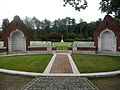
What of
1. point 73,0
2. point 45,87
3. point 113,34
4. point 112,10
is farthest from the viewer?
point 113,34

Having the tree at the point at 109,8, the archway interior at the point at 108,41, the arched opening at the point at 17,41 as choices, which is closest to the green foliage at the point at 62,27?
the arched opening at the point at 17,41

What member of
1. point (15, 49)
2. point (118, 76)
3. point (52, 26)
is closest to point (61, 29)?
point (52, 26)

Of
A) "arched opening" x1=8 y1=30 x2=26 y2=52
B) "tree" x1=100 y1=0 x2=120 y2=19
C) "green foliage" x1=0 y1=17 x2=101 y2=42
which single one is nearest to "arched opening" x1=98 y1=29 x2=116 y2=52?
"tree" x1=100 y1=0 x2=120 y2=19

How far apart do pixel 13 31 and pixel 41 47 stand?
4598 millimetres

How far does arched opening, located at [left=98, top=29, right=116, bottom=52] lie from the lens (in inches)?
828

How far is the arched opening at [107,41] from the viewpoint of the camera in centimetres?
2102

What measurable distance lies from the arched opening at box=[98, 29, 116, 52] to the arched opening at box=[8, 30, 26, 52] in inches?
426

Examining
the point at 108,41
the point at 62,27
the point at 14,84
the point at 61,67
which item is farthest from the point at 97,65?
the point at 62,27

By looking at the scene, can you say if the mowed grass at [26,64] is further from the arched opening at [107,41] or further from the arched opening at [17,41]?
the arched opening at [107,41]

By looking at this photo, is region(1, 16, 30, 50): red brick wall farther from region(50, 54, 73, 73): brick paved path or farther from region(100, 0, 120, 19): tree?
region(100, 0, 120, 19): tree

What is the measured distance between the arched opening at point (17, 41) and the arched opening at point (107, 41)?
→ 10809 mm

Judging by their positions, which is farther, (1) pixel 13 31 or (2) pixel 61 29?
(2) pixel 61 29

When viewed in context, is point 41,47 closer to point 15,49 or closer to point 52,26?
point 15,49

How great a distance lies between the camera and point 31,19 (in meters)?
83.2
